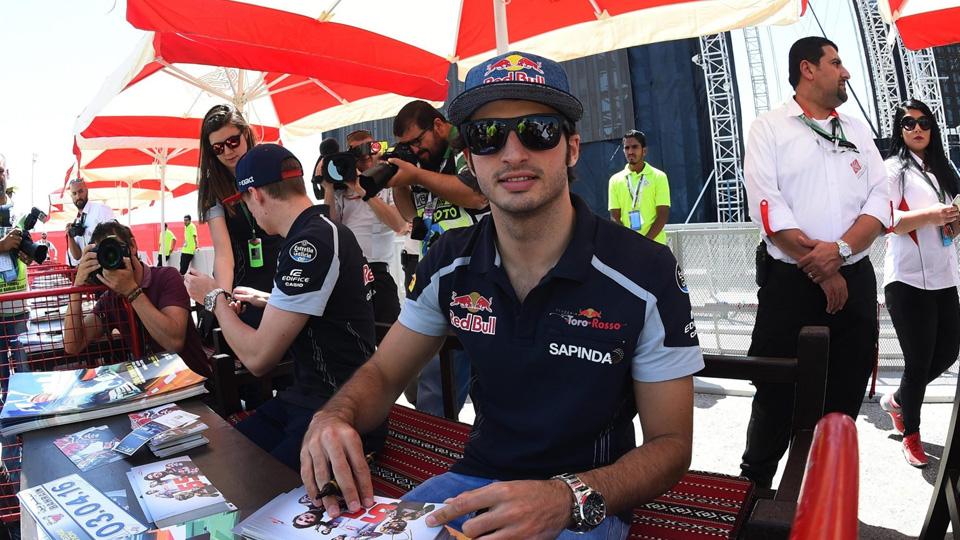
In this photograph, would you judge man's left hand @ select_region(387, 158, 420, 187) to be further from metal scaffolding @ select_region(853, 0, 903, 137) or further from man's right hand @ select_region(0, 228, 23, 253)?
metal scaffolding @ select_region(853, 0, 903, 137)

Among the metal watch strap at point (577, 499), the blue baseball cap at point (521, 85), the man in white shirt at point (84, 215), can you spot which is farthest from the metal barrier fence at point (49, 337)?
the man in white shirt at point (84, 215)

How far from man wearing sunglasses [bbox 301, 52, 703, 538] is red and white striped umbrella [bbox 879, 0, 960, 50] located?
324 centimetres

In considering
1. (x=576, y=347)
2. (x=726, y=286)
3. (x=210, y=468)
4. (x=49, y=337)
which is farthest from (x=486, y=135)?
(x=726, y=286)

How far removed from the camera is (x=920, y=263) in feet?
11.4

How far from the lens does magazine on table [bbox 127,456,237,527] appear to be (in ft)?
4.32

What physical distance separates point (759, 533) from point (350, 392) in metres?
1.01

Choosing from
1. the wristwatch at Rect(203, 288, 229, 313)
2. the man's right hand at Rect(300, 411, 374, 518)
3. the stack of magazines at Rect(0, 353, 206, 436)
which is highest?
the wristwatch at Rect(203, 288, 229, 313)

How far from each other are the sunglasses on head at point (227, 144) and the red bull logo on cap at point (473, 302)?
7.28 ft

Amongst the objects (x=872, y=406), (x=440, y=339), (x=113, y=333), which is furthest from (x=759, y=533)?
(x=872, y=406)

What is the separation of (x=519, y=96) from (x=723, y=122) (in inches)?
576

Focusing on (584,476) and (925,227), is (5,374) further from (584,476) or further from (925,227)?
(925,227)

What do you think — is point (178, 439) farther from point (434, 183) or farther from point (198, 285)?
point (434, 183)

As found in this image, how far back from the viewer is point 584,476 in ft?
4.10

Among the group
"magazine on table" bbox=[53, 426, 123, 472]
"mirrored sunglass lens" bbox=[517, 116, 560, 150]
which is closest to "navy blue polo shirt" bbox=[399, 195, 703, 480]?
"mirrored sunglass lens" bbox=[517, 116, 560, 150]
